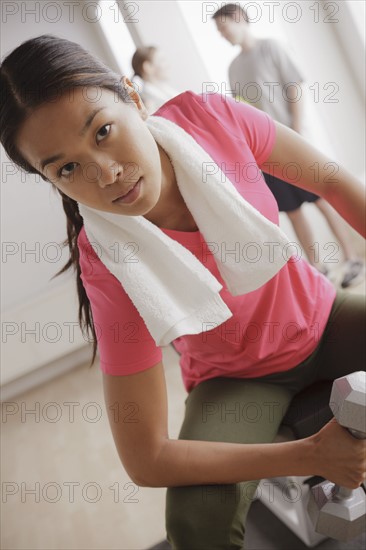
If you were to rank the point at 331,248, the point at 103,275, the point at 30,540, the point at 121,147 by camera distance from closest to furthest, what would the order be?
1. the point at 121,147
2. the point at 103,275
3. the point at 30,540
4. the point at 331,248

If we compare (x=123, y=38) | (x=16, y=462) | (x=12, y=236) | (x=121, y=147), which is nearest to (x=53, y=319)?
(x=12, y=236)

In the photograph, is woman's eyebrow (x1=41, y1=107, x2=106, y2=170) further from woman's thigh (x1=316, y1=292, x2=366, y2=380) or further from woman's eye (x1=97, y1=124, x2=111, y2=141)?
woman's thigh (x1=316, y1=292, x2=366, y2=380)

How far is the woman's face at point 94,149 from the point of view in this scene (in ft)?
2.08

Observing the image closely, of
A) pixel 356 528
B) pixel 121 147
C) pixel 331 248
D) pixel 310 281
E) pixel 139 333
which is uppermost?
pixel 121 147

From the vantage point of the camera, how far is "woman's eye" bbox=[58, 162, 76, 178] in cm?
66

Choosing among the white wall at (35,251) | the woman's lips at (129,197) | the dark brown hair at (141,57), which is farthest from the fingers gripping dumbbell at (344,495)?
the dark brown hair at (141,57)

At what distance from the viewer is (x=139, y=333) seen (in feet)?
2.49

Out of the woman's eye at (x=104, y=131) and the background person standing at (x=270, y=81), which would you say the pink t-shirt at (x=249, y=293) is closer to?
the woman's eye at (x=104, y=131)

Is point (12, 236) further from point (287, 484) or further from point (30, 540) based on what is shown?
point (287, 484)

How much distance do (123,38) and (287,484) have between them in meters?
1.47

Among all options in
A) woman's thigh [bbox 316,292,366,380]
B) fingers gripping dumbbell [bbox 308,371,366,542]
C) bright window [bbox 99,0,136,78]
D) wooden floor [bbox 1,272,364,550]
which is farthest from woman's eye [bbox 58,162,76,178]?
bright window [bbox 99,0,136,78]

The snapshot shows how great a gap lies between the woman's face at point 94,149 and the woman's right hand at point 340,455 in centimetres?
36

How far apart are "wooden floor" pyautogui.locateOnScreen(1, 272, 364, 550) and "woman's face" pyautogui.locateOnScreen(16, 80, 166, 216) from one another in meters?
0.88

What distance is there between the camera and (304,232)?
2.21m
